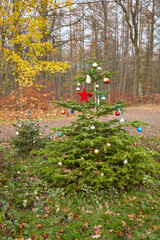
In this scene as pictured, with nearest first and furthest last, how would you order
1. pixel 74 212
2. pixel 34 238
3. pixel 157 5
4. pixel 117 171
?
pixel 34 238
pixel 74 212
pixel 117 171
pixel 157 5

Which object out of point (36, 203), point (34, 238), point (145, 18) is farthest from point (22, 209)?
point (145, 18)

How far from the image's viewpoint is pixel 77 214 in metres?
2.49

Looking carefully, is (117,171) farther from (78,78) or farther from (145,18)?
(145,18)

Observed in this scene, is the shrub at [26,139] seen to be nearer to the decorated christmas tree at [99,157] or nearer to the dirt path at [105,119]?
the decorated christmas tree at [99,157]

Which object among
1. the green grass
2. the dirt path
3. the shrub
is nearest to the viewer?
the green grass

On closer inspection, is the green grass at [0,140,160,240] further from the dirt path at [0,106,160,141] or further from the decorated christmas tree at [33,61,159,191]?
the dirt path at [0,106,160,141]

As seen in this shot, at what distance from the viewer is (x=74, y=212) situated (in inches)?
98.0

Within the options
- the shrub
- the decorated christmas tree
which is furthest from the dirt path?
the shrub

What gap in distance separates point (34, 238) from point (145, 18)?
2232 centimetres

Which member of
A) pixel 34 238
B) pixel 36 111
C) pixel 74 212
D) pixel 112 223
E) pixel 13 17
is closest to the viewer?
pixel 34 238

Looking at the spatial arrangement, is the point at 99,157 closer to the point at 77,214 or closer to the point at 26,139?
the point at 77,214

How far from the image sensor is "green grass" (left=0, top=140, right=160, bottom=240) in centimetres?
205

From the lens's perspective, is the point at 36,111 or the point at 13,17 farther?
the point at 36,111

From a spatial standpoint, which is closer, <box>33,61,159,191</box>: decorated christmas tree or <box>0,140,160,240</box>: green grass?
<box>0,140,160,240</box>: green grass
